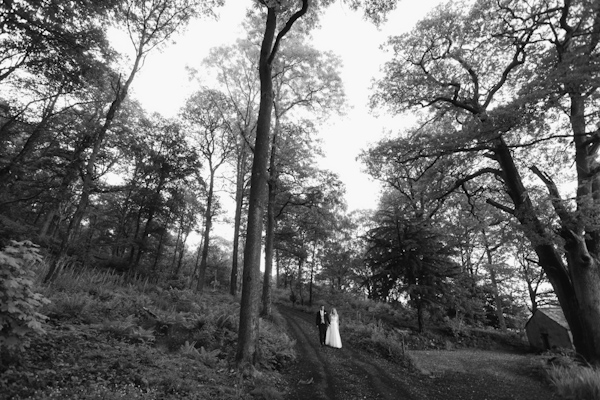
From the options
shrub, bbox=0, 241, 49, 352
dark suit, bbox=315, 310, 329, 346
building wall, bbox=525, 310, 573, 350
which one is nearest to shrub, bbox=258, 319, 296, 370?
dark suit, bbox=315, 310, 329, 346

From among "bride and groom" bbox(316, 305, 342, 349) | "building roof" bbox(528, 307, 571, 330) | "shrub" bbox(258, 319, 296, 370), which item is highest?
"building roof" bbox(528, 307, 571, 330)

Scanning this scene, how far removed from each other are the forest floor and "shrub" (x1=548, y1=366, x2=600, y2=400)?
0.33 m

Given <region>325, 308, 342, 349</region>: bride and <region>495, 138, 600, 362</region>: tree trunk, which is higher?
<region>495, 138, 600, 362</region>: tree trunk

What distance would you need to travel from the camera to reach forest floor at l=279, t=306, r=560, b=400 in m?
6.45

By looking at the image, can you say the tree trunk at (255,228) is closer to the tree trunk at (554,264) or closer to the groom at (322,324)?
the groom at (322,324)

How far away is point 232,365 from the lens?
6082 mm

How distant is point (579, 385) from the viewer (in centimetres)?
657

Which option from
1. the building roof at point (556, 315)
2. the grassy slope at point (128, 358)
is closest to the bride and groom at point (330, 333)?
the grassy slope at point (128, 358)

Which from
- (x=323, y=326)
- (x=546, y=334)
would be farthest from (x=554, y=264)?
(x=546, y=334)

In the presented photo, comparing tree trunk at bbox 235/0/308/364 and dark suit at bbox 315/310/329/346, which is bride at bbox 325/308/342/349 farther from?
tree trunk at bbox 235/0/308/364

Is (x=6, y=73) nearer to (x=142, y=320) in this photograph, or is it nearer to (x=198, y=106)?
(x=198, y=106)

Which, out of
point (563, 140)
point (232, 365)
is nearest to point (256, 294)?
point (232, 365)

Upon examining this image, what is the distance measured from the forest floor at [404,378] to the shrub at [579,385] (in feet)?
1.07

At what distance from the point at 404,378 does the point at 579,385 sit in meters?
3.99
